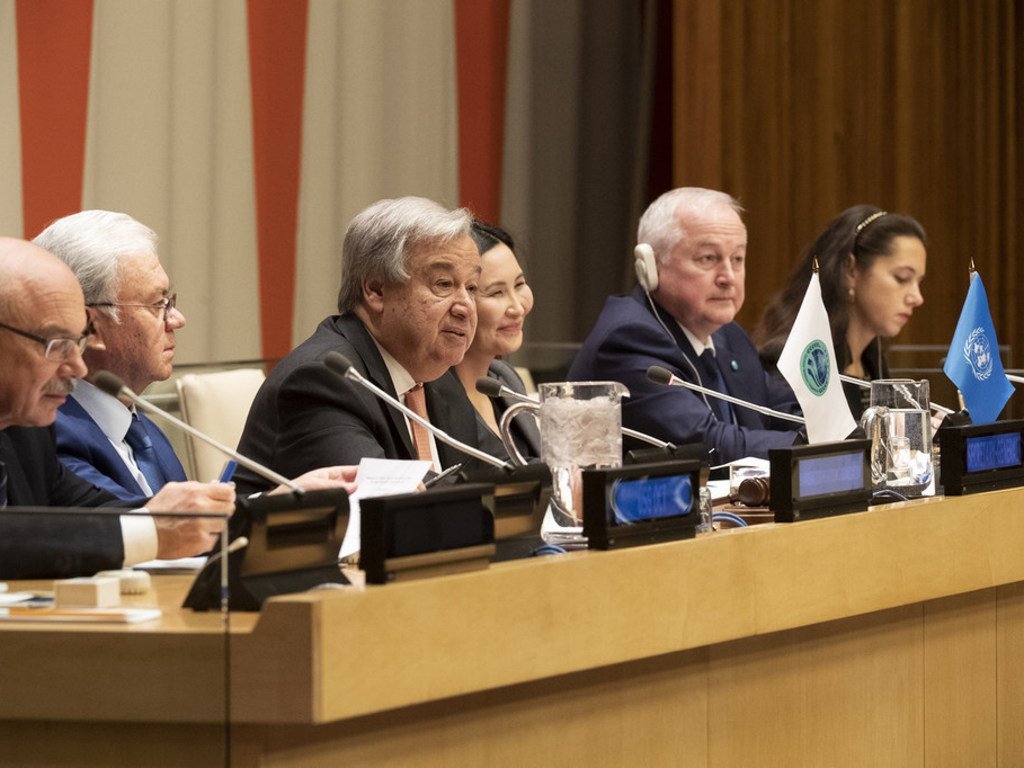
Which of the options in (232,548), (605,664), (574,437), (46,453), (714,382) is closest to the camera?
(232,548)

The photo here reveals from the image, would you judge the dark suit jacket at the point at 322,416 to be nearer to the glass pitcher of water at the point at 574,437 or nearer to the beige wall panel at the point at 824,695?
the glass pitcher of water at the point at 574,437

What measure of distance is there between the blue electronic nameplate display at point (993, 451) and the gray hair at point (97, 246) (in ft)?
4.54

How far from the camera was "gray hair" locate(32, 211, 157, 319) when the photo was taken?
2.74 metres

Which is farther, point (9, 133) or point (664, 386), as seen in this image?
point (9, 133)

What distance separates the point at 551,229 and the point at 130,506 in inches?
144

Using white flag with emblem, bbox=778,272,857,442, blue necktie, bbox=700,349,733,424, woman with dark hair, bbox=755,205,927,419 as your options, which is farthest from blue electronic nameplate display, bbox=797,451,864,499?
woman with dark hair, bbox=755,205,927,419

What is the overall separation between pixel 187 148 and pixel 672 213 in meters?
1.54

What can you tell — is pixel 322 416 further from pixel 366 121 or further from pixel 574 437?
pixel 366 121

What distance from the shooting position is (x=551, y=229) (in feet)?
19.3

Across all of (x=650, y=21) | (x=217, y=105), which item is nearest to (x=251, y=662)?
(x=217, y=105)

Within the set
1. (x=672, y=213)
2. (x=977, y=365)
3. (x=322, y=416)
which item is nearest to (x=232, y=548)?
(x=322, y=416)

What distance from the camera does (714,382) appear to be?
150 inches

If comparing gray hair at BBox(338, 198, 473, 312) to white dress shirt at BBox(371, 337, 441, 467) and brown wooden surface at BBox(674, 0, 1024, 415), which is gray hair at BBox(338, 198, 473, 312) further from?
brown wooden surface at BBox(674, 0, 1024, 415)

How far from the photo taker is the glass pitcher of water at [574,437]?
2004 millimetres
